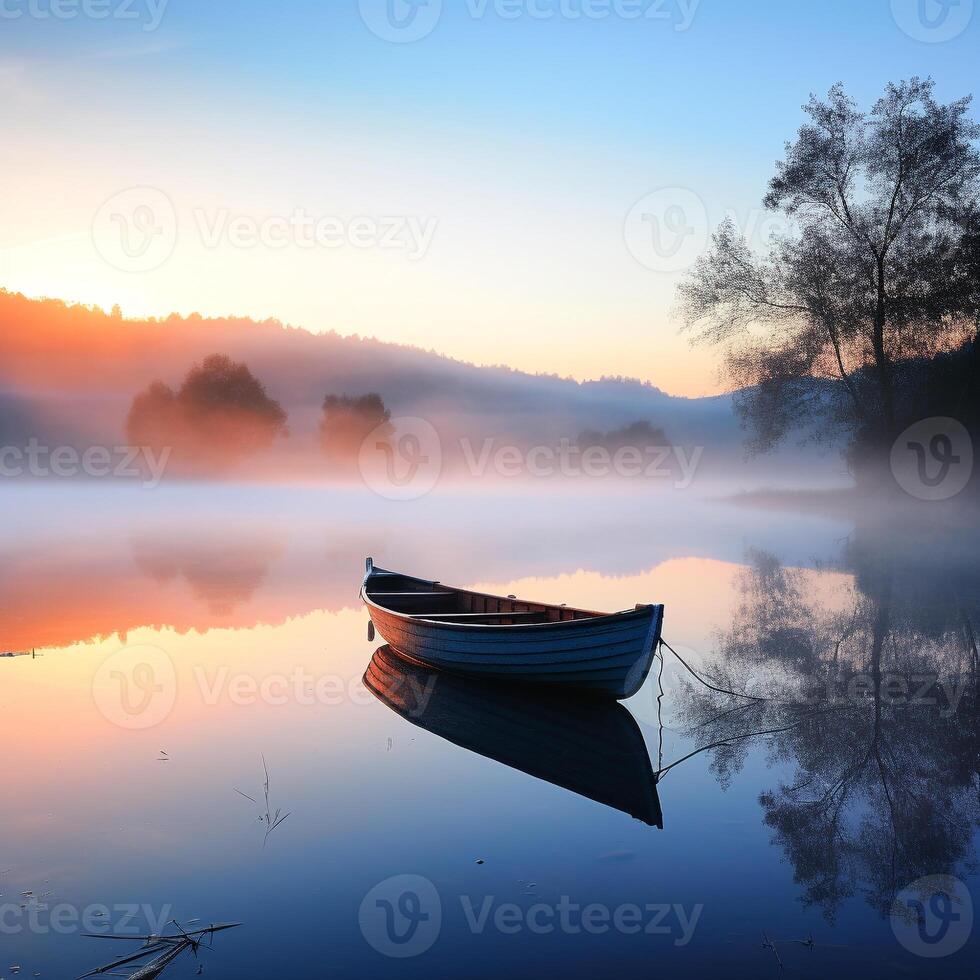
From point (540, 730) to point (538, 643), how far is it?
1474 mm

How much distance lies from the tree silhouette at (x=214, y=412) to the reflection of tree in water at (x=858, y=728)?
82.9m

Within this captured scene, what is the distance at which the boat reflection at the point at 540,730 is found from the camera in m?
9.65

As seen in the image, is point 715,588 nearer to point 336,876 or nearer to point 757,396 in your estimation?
point 757,396

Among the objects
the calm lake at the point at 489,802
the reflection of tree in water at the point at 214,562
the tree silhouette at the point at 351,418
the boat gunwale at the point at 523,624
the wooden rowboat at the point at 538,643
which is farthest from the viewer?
the tree silhouette at the point at 351,418

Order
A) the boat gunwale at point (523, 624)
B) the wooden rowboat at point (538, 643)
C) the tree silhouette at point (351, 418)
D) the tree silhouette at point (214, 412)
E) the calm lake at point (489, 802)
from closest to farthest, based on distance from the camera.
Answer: the calm lake at point (489, 802)
the boat gunwale at point (523, 624)
the wooden rowboat at point (538, 643)
the tree silhouette at point (214, 412)
the tree silhouette at point (351, 418)

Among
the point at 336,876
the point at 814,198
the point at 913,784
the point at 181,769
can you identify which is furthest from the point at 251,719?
the point at 814,198

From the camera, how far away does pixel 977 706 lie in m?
11.9

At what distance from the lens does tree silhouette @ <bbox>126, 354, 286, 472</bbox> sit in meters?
95.5

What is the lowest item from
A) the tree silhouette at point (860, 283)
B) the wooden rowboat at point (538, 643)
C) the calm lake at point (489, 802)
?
the calm lake at point (489, 802)

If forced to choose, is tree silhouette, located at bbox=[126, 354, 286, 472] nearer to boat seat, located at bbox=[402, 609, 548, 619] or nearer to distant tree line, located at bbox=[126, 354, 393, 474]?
distant tree line, located at bbox=[126, 354, 393, 474]

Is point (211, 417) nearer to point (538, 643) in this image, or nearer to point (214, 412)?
point (214, 412)

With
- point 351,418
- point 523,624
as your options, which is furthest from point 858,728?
point 351,418

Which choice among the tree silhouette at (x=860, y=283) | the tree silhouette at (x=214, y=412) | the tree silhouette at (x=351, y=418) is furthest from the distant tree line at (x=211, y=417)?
the tree silhouette at (x=860, y=283)

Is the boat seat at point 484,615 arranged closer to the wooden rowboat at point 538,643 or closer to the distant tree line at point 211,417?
the wooden rowboat at point 538,643
